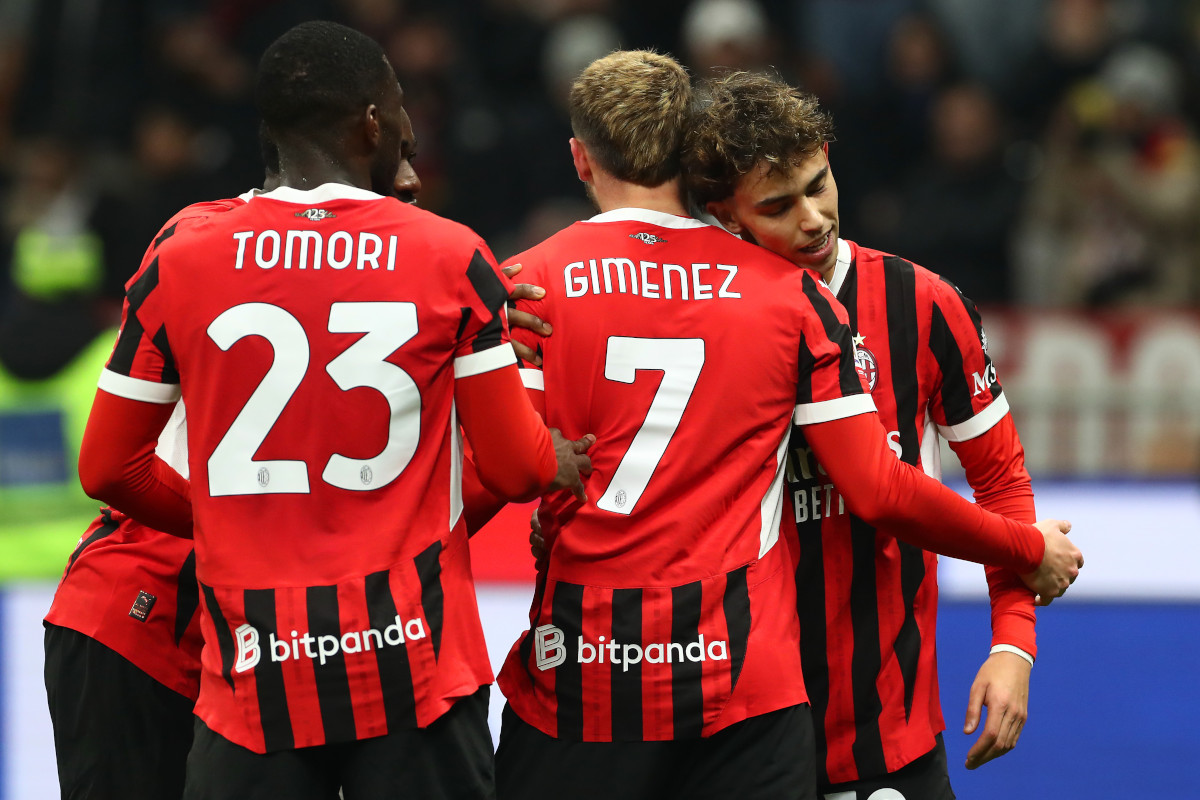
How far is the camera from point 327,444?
99.5 inches

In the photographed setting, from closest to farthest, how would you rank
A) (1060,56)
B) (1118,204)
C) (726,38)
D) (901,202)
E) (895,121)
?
(1118,204) < (726,38) < (901,202) < (1060,56) < (895,121)

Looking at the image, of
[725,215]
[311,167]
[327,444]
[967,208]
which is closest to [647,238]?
[725,215]

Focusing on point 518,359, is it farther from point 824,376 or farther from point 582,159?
point 824,376

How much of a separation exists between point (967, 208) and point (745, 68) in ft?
4.53

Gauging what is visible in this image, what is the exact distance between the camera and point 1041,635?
4.61 m

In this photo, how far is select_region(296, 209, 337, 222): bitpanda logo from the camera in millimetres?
2598

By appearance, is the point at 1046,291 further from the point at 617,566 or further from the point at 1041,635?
the point at 617,566

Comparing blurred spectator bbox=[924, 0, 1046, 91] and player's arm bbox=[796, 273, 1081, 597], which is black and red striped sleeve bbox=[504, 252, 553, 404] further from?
blurred spectator bbox=[924, 0, 1046, 91]

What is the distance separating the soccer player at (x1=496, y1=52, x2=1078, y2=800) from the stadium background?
1.87 meters

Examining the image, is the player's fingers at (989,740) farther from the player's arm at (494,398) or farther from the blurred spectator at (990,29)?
the blurred spectator at (990,29)

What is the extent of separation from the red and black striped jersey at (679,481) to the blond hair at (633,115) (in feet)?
0.63

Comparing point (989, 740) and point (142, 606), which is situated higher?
point (142, 606)

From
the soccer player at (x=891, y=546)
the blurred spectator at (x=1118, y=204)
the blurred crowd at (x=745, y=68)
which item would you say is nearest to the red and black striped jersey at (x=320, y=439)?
the soccer player at (x=891, y=546)

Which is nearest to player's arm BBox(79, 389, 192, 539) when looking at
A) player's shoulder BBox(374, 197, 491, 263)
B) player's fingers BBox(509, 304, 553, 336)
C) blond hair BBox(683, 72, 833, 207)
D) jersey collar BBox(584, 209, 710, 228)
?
player's shoulder BBox(374, 197, 491, 263)
